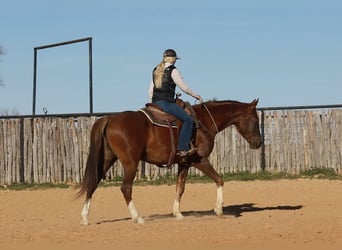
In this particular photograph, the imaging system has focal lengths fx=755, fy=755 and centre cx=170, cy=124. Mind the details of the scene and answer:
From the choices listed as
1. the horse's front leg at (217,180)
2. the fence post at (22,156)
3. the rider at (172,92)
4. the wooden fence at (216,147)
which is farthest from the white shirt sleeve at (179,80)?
the fence post at (22,156)

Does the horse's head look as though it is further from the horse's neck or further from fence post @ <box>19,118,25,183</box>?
fence post @ <box>19,118,25,183</box>

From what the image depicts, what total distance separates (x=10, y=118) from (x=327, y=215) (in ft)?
36.2

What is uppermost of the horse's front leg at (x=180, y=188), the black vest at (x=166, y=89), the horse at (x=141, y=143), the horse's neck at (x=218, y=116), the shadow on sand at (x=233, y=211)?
the black vest at (x=166, y=89)

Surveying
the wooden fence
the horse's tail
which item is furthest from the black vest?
the wooden fence

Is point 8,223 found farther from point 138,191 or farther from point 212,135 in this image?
point 138,191

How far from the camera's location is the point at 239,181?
19.4 m

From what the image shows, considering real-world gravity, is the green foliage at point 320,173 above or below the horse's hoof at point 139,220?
above

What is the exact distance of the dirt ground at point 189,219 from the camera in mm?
9844

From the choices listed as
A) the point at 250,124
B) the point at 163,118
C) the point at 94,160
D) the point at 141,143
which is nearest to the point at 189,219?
the point at 141,143

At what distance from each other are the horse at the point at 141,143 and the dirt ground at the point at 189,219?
592 millimetres

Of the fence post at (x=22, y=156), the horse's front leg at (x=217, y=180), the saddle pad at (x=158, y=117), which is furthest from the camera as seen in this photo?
the fence post at (x=22, y=156)

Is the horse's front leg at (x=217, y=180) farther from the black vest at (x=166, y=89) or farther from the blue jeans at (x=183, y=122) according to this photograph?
the black vest at (x=166, y=89)

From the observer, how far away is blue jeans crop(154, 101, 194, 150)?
12812mm

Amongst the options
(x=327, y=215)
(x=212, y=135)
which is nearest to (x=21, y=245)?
(x=212, y=135)
